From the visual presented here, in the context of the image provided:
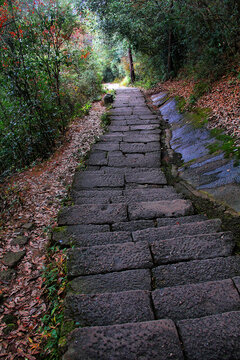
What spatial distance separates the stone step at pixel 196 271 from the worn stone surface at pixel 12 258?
1.71 m

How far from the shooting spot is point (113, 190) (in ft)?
12.2

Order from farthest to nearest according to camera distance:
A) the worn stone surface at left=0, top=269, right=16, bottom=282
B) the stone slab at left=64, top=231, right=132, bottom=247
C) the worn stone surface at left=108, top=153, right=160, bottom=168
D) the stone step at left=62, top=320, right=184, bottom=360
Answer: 1. the worn stone surface at left=108, top=153, right=160, bottom=168
2. the worn stone surface at left=0, top=269, right=16, bottom=282
3. the stone slab at left=64, top=231, right=132, bottom=247
4. the stone step at left=62, top=320, right=184, bottom=360

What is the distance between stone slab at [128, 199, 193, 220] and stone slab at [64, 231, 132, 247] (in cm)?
46

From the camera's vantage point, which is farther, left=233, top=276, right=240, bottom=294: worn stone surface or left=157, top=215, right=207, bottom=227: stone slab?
left=157, top=215, right=207, bottom=227: stone slab

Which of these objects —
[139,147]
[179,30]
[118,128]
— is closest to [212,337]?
[139,147]

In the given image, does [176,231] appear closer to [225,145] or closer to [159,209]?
[159,209]

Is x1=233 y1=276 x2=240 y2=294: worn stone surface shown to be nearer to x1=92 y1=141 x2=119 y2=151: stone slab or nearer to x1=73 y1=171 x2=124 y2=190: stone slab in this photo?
x1=73 y1=171 x2=124 y2=190: stone slab

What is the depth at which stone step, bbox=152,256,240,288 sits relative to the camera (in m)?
1.88

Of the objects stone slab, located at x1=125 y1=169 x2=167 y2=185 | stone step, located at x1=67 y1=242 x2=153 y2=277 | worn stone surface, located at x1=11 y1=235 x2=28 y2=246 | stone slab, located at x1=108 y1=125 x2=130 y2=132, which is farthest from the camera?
stone slab, located at x1=108 y1=125 x2=130 y2=132

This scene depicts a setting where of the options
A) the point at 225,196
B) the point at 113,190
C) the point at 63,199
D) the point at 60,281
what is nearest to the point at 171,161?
the point at 113,190

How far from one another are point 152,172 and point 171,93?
5.17 meters

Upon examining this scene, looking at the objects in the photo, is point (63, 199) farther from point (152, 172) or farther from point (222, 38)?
point (222, 38)

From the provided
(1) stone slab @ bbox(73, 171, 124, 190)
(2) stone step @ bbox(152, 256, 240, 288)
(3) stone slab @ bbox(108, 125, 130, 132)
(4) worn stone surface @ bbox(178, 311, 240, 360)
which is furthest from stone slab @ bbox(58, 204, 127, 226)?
(3) stone slab @ bbox(108, 125, 130, 132)

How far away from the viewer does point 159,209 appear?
2969 millimetres
